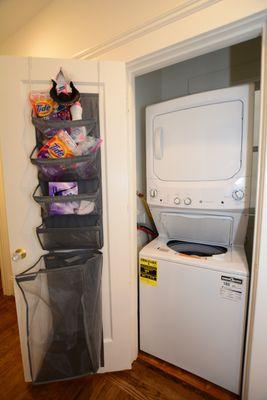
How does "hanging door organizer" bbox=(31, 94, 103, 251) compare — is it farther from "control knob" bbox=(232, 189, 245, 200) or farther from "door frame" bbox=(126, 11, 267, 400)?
"control knob" bbox=(232, 189, 245, 200)

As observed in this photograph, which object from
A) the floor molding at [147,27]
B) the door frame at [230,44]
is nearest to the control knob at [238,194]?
the door frame at [230,44]

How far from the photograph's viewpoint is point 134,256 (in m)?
1.39

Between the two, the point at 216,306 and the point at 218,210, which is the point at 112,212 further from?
the point at 216,306

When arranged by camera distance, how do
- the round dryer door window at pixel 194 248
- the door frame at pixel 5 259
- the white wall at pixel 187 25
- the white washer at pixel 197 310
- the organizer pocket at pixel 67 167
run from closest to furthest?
the white wall at pixel 187 25
the organizer pocket at pixel 67 167
the white washer at pixel 197 310
the round dryer door window at pixel 194 248
the door frame at pixel 5 259

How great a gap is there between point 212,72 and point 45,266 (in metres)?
2.04

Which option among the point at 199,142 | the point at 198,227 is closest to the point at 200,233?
the point at 198,227

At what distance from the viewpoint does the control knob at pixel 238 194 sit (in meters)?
1.21

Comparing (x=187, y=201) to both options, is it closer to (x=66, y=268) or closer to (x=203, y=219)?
(x=203, y=219)

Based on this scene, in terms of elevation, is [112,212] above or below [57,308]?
above

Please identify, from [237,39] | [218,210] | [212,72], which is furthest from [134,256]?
[212,72]

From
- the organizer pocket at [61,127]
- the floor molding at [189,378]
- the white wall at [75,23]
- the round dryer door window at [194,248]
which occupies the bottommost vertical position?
the floor molding at [189,378]

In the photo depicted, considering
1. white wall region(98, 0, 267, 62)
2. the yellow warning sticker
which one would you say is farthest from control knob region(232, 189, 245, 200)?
white wall region(98, 0, 267, 62)

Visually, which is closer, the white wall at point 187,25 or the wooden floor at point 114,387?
the white wall at point 187,25

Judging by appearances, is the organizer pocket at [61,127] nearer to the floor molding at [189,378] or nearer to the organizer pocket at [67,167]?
the organizer pocket at [67,167]
